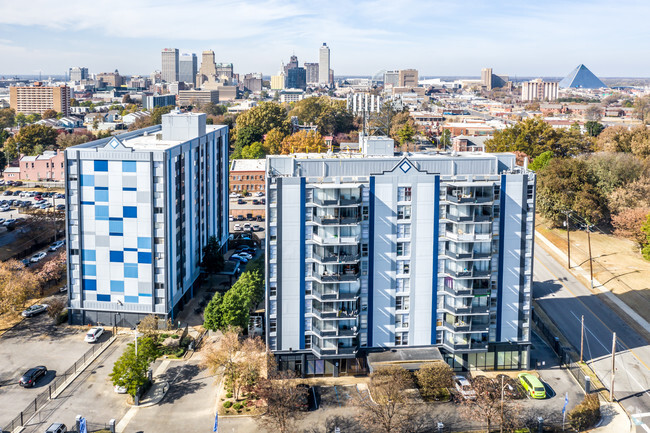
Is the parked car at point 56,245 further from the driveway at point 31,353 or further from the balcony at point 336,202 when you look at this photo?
the balcony at point 336,202

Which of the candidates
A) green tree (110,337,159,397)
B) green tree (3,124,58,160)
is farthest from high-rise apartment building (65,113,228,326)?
green tree (3,124,58,160)

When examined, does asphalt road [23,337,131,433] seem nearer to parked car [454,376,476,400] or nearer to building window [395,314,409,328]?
building window [395,314,409,328]

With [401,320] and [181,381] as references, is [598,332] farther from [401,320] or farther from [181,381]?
[181,381]

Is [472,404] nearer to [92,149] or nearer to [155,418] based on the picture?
[155,418]

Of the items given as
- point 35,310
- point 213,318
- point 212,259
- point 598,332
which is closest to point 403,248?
point 213,318

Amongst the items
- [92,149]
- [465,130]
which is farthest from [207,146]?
[465,130]
